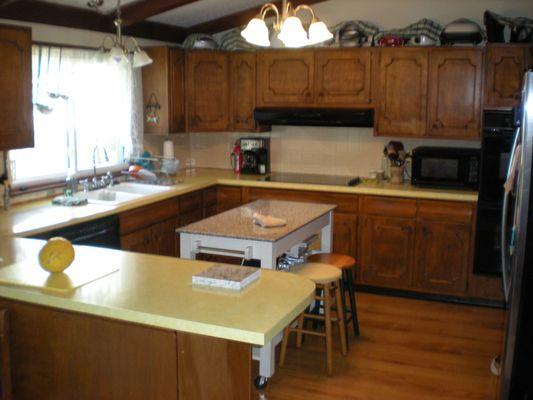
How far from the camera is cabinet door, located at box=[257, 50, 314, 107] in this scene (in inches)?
209

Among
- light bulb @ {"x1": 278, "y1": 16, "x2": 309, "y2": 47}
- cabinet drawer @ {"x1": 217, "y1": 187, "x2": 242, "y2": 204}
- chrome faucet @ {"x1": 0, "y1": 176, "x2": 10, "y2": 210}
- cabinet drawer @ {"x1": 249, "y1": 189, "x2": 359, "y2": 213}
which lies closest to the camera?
light bulb @ {"x1": 278, "y1": 16, "x2": 309, "y2": 47}

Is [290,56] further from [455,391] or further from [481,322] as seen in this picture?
[455,391]

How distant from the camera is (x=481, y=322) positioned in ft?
14.8

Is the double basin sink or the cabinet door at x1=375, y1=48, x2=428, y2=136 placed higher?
the cabinet door at x1=375, y1=48, x2=428, y2=136

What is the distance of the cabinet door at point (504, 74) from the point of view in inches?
183

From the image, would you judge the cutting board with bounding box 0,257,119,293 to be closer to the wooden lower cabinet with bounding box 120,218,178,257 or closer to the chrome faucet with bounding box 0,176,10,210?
the chrome faucet with bounding box 0,176,10,210

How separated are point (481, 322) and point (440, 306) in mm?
397

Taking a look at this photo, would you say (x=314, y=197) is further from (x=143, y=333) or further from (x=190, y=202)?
(x=143, y=333)

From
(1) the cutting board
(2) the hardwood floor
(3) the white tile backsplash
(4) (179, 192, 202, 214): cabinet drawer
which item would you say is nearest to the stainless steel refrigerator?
(2) the hardwood floor

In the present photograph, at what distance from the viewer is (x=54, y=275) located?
2.44m

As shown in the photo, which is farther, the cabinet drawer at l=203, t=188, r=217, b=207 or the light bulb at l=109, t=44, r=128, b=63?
the cabinet drawer at l=203, t=188, r=217, b=207

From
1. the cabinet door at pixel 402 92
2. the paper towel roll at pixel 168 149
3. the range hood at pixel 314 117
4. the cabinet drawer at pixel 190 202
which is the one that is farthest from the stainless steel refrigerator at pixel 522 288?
the paper towel roll at pixel 168 149

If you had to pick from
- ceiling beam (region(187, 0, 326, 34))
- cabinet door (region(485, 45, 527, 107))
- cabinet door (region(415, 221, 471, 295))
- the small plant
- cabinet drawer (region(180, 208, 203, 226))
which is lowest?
cabinet door (region(415, 221, 471, 295))

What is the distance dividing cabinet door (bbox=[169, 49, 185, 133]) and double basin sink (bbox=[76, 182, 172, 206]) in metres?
0.70
